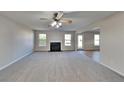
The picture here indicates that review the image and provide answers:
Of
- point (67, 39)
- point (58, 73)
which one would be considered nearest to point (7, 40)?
point (58, 73)

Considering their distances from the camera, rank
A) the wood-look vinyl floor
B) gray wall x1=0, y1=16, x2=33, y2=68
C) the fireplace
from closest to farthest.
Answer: the wood-look vinyl floor
gray wall x1=0, y1=16, x2=33, y2=68
the fireplace

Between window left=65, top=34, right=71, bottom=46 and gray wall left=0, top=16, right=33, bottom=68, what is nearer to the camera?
gray wall left=0, top=16, right=33, bottom=68

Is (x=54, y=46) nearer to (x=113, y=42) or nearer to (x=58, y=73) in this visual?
(x=113, y=42)

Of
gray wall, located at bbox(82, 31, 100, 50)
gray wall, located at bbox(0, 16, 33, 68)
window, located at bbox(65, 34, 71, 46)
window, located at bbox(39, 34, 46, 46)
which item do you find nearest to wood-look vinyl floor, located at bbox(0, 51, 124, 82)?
gray wall, located at bbox(0, 16, 33, 68)

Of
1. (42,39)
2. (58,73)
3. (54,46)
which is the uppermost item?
(42,39)

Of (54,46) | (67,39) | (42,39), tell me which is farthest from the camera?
(67,39)

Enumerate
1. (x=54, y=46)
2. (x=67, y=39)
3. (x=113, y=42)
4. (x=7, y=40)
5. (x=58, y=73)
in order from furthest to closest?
(x=67, y=39), (x=54, y=46), (x=7, y=40), (x=113, y=42), (x=58, y=73)

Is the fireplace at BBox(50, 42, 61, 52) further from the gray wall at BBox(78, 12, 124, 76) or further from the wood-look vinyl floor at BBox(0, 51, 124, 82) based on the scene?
the wood-look vinyl floor at BBox(0, 51, 124, 82)

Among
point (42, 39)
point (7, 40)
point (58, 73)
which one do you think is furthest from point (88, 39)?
point (58, 73)

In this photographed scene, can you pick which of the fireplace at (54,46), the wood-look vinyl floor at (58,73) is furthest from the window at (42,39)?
the wood-look vinyl floor at (58,73)

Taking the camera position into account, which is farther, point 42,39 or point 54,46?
point 54,46

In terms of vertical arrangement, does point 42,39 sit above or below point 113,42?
above
